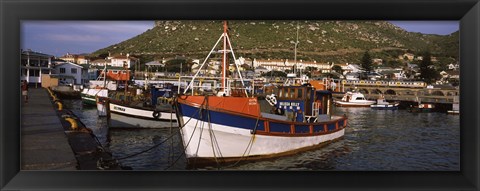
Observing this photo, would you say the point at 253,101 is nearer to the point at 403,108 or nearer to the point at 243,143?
the point at 243,143

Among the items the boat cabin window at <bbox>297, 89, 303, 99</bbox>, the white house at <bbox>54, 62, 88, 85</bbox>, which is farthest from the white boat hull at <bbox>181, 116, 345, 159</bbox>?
the white house at <bbox>54, 62, 88, 85</bbox>

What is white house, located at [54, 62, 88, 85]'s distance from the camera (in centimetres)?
2981

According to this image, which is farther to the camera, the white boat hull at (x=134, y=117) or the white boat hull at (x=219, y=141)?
the white boat hull at (x=134, y=117)

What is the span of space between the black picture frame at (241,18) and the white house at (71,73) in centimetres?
2653

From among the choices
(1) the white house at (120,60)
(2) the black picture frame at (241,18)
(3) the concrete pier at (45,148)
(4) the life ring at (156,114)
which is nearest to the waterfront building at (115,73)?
(1) the white house at (120,60)

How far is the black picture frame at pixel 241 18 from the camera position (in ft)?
12.9

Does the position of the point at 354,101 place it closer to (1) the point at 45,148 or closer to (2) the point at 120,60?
(2) the point at 120,60

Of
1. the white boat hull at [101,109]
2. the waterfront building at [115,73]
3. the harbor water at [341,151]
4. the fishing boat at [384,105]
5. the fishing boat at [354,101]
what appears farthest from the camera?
the fishing boat at [354,101]

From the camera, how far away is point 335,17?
402cm

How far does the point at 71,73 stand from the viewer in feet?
104

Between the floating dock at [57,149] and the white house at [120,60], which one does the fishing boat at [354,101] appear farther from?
the floating dock at [57,149]

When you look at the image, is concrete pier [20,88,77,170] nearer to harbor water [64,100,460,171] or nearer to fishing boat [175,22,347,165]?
harbor water [64,100,460,171]
